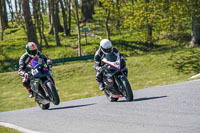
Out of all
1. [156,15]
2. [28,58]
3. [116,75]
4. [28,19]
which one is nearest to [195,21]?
[156,15]

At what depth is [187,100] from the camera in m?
8.45

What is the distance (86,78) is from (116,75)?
1172cm

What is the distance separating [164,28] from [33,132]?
21.0 m

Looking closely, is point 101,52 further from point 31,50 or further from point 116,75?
point 31,50

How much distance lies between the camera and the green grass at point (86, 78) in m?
16.7

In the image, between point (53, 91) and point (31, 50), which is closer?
point (53, 91)

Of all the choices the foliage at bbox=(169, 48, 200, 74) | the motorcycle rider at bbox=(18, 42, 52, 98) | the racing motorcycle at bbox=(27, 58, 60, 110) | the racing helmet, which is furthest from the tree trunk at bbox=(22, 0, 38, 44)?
the racing motorcycle at bbox=(27, 58, 60, 110)

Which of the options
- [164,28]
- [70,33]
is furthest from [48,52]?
[164,28]

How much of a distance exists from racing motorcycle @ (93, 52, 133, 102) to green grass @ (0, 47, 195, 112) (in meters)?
5.84

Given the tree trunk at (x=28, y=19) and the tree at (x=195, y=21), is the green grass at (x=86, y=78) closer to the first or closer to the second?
the tree at (x=195, y=21)

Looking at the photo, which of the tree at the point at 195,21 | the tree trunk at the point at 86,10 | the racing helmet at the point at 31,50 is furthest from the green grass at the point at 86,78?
the tree trunk at the point at 86,10

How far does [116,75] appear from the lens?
9758mm

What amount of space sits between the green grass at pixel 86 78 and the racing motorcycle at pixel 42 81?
442 cm

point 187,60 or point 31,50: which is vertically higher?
point 31,50
